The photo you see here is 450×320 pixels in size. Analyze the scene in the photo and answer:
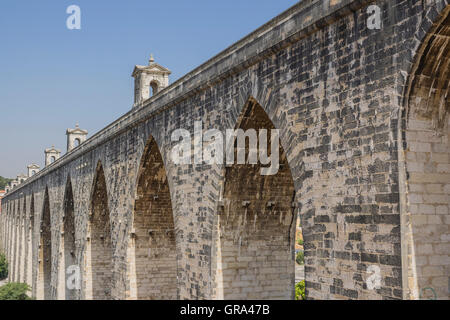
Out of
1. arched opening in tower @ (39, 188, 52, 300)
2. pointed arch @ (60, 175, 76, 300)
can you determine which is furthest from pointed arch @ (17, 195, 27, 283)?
pointed arch @ (60, 175, 76, 300)

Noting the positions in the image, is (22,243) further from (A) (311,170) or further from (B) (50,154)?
(A) (311,170)

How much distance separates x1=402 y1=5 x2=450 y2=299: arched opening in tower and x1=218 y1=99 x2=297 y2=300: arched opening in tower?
12.6 feet

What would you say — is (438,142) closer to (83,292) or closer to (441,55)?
(441,55)

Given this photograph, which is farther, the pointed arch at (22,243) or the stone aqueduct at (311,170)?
the pointed arch at (22,243)

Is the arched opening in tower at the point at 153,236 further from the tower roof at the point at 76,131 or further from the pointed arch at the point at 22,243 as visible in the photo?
the pointed arch at the point at 22,243

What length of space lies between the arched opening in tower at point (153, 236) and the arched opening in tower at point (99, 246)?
15.2 feet

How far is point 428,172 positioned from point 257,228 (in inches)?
214

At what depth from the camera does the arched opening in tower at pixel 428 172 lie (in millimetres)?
6547

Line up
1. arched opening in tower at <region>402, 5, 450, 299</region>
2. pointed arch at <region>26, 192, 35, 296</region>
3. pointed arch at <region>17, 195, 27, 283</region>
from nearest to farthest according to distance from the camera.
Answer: arched opening in tower at <region>402, 5, 450, 299</region>
pointed arch at <region>26, 192, 35, 296</region>
pointed arch at <region>17, 195, 27, 283</region>

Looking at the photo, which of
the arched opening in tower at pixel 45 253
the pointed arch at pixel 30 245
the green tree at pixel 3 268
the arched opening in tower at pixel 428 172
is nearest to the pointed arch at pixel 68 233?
the arched opening in tower at pixel 45 253

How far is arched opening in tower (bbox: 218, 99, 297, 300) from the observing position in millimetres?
10930

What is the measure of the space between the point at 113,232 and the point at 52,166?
43.0 ft

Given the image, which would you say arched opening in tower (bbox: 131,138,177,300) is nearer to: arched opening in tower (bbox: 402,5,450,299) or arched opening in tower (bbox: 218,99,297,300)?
arched opening in tower (bbox: 218,99,297,300)
